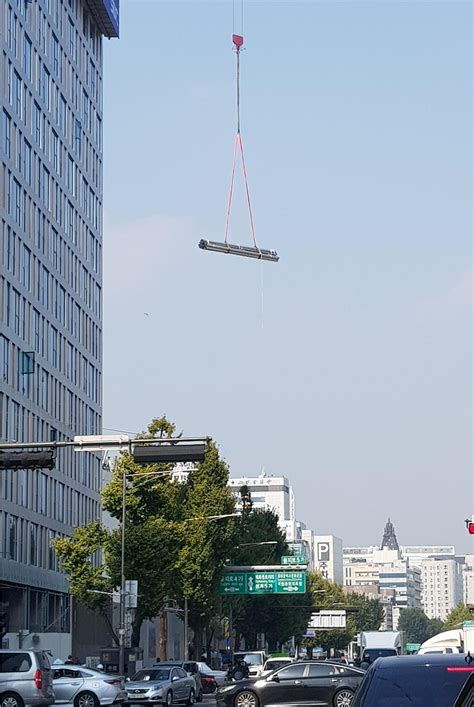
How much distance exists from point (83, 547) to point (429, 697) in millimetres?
52038

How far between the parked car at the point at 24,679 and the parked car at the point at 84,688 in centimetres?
408

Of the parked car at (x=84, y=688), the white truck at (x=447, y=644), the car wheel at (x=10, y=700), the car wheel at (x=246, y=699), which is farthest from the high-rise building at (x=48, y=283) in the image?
the white truck at (x=447, y=644)

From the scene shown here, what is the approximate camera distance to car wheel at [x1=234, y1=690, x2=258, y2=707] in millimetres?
34906

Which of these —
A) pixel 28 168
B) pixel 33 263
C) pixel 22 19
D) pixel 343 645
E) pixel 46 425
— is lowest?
pixel 343 645

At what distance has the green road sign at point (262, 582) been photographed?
83188 millimetres

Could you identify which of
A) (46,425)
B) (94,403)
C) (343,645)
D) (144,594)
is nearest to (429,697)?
(144,594)

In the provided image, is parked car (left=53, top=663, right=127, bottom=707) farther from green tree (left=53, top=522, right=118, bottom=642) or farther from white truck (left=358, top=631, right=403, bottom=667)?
white truck (left=358, top=631, right=403, bottom=667)

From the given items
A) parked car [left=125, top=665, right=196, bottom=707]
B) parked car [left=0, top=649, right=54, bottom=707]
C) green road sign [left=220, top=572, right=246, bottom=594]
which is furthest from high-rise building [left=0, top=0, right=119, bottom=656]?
parked car [left=0, top=649, right=54, bottom=707]

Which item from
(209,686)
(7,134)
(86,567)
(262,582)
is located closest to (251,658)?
(262,582)

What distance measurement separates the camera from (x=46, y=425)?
7625cm

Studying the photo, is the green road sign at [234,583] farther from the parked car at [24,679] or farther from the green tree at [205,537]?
the parked car at [24,679]

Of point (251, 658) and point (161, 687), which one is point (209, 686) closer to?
point (251, 658)

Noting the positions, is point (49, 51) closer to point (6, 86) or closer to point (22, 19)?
point (22, 19)

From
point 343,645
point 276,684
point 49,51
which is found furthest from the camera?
point 343,645
